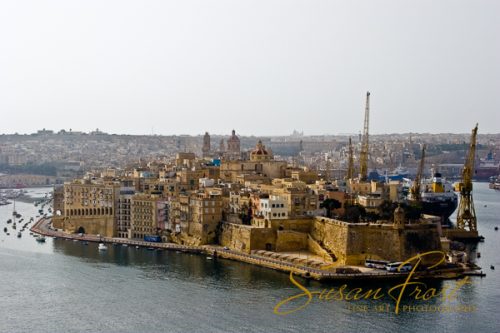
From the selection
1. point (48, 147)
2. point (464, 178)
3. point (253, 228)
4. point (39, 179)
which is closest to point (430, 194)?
point (464, 178)

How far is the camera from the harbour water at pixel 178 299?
19.3 m

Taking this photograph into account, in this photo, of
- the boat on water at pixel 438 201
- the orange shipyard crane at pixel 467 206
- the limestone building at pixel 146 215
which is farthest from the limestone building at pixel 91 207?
the orange shipyard crane at pixel 467 206

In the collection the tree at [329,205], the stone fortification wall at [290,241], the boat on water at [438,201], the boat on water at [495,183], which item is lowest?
the boat on water at [495,183]

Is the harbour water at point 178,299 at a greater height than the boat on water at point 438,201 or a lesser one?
lesser

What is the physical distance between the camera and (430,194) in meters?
38.3

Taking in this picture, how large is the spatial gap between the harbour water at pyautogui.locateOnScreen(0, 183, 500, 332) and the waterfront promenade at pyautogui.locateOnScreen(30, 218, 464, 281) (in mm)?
412

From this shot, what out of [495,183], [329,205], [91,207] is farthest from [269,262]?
[495,183]

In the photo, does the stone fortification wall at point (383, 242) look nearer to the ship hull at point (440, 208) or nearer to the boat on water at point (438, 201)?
the boat on water at point (438, 201)

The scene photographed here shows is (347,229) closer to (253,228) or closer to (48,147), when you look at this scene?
(253,228)

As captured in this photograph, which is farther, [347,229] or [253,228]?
[253,228]

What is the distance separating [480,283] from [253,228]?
24.8ft

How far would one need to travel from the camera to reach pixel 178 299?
72.0 feet

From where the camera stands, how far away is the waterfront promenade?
23.9 meters

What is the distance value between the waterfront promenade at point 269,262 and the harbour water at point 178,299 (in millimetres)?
412
